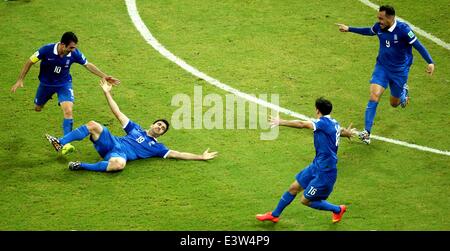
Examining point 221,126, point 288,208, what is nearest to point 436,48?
point 221,126

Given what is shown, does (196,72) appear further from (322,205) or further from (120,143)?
(322,205)

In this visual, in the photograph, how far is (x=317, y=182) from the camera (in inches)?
445

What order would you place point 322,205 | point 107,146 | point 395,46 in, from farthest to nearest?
point 395,46, point 107,146, point 322,205

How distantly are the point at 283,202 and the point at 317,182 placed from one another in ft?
2.09

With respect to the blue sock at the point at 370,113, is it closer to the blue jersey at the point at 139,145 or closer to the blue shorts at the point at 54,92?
the blue jersey at the point at 139,145

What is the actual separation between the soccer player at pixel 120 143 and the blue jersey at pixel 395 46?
339 cm

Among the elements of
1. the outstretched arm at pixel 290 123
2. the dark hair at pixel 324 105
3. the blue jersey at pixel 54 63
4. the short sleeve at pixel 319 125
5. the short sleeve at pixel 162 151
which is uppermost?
the blue jersey at pixel 54 63

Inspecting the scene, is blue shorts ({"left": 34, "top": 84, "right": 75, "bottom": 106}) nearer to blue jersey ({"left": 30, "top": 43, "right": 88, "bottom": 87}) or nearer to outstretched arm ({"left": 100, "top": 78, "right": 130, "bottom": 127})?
blue jersey ({"left": 30, "top": 43, "right": 88, "bottom": 87})

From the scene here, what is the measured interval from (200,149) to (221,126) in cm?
95

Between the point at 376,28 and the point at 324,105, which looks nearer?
the point at 324,105

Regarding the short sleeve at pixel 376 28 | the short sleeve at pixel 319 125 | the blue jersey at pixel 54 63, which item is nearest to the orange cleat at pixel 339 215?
the short sleeve at pixel 319 125

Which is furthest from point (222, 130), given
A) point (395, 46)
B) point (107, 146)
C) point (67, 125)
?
point (395, 46)

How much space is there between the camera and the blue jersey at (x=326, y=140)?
36.6 feet

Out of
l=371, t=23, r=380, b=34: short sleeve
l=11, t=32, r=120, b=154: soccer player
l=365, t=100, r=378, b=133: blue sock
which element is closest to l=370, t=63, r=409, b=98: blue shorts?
l=365, t=100, r=378, b=133: blue sock
